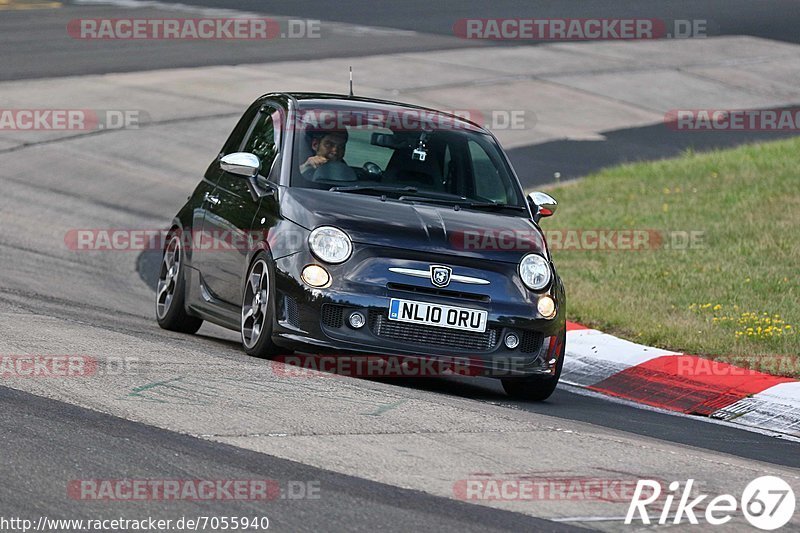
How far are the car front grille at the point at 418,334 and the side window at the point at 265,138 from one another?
1.56 m

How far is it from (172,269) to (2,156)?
7.77 m

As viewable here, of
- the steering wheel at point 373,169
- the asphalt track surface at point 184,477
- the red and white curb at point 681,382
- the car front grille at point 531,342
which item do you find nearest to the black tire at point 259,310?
the steering wheel at point 373,169

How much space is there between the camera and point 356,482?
20.0 feet

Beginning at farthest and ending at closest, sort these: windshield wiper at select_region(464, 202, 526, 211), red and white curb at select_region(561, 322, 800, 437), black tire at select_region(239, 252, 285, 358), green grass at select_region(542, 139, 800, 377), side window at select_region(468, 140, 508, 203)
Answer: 1. green grass at select_region(542, 139, 800, 377)
2. side window at select_region(468, 140, 508, 203)
3. windshield wiper at select_region(464, 202, 526, 211)
4. red and white curb at select_region(561, 322, 800, 437)
5. black tire at select_region(239, 252, 285, 358)

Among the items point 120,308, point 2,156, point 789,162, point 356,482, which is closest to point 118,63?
point 2,156

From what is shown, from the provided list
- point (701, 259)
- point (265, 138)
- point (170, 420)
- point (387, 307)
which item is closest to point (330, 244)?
point (387, 307)

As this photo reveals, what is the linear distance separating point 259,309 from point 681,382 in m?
2.89

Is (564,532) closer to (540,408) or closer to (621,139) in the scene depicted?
(540,408)

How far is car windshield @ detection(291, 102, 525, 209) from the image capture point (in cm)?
939

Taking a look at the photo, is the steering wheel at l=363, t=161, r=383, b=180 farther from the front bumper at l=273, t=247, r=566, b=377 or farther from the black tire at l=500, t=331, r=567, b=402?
the black tire at l=500, t=331, r=567, b=402

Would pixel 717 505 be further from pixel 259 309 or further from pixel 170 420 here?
pixel 259 309

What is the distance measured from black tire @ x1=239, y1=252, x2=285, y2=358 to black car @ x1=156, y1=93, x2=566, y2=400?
0.01m

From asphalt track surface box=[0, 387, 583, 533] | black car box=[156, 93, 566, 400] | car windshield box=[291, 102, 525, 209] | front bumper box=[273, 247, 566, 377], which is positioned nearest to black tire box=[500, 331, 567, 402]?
black car box=[156, 93, 566, 400]

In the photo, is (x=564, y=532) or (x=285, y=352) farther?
(x=285, y=352)
